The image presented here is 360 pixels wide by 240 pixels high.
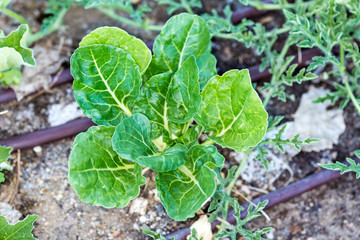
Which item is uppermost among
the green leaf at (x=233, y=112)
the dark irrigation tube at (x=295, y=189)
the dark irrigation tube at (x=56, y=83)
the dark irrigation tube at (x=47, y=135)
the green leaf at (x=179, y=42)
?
the green leaf at (x=179, y=42)

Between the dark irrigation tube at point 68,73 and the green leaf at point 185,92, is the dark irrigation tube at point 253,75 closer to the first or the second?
the dark irrigation tube at point 68,73

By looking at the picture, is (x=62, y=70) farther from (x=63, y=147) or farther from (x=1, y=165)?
(x=1, y=165)

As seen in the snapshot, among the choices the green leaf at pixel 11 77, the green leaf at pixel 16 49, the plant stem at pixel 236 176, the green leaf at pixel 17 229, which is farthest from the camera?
the green leaf at pixel 11 77

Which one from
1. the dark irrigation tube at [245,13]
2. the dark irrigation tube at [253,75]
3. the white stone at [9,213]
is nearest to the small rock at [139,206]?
the white stone at [9,213]

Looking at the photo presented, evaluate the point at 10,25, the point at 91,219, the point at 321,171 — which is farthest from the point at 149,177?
the point at 10,25

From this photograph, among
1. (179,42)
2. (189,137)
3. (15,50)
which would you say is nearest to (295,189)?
(189,137)

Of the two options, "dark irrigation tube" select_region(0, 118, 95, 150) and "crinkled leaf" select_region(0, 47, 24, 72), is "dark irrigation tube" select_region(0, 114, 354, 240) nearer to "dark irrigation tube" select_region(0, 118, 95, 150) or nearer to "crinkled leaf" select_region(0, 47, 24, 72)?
"dark irrigation tube" select_region(0, 118, 95, 150)
